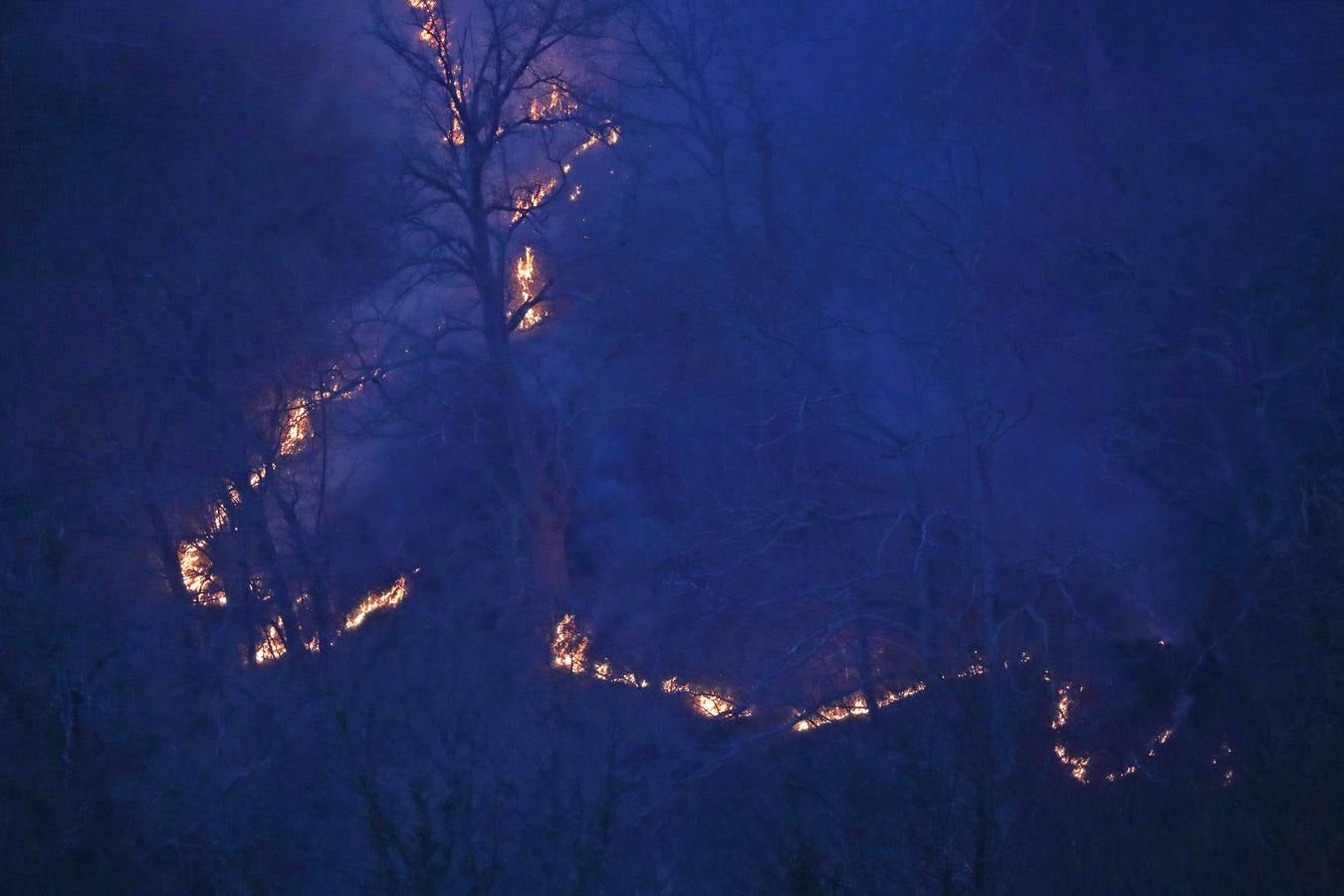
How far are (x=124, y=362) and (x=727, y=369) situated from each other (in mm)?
9514

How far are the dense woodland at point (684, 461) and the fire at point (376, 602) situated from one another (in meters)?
Answer: 0.05

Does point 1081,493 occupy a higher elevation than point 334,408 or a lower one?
lower

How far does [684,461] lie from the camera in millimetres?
16328

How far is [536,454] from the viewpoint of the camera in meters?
14.8

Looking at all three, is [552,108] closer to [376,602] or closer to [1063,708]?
[376,602]

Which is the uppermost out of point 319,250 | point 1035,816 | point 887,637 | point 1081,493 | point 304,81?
point 304,81

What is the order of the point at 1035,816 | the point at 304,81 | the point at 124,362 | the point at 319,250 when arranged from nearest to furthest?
the point at 1035,816, the point at 124,362, the point at 319,250, the point at 304,81

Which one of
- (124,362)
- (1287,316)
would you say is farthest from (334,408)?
(1287,316)

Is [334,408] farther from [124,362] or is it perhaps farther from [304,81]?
[304,81]

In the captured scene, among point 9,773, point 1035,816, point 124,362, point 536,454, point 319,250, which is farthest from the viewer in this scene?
point 319,250

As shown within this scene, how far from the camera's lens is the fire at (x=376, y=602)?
1620 centimetres

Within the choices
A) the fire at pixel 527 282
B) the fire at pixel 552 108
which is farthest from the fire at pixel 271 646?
the fire at pixel 552 108

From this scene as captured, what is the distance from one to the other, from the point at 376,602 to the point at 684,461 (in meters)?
5.39

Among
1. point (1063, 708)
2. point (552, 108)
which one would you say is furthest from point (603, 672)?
point (552, 108)
